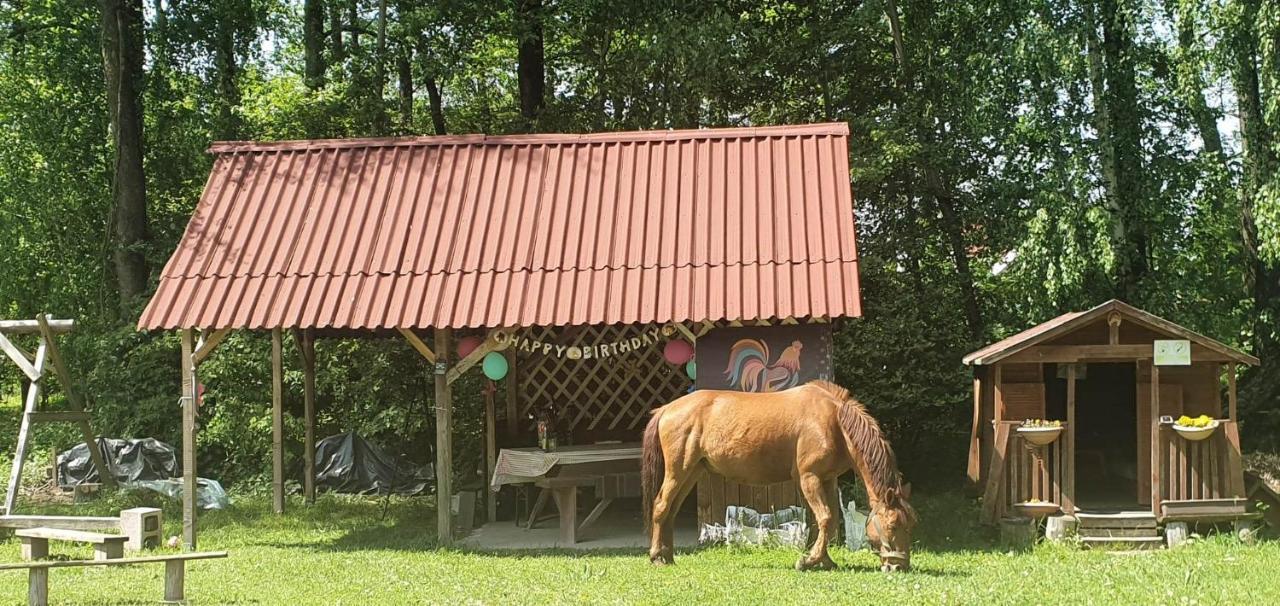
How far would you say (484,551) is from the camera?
28.8 ft

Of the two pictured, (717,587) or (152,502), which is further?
(152,502)

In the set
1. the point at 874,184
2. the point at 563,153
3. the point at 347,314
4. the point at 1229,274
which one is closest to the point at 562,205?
the point at 563,153

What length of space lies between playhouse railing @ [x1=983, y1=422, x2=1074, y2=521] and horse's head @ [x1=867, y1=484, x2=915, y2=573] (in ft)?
5.89

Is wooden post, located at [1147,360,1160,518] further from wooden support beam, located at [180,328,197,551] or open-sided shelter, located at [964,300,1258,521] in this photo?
wooden support beam, located at [180,328,197,551]

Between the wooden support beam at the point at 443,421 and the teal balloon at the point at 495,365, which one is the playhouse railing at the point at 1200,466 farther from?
the wooden support beam at the point at 443,421

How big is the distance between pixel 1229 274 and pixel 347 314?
31.9 feet

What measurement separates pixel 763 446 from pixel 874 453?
81 cm

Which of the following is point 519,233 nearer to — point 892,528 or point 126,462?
point 892,528

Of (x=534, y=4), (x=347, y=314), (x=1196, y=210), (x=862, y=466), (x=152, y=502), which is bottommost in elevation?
(x=152, y=502)

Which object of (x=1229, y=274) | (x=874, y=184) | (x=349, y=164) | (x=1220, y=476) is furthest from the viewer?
(x=874, y=184)

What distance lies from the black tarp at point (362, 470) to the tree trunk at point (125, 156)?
4.08 metres

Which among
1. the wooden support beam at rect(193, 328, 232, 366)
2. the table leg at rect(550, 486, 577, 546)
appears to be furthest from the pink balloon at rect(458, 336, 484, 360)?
the wooden support beam at rect(193, 328, 232, 366)

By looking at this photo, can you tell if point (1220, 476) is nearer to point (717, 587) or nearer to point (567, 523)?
point (717, 587)

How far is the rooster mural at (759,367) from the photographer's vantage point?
343 inches
